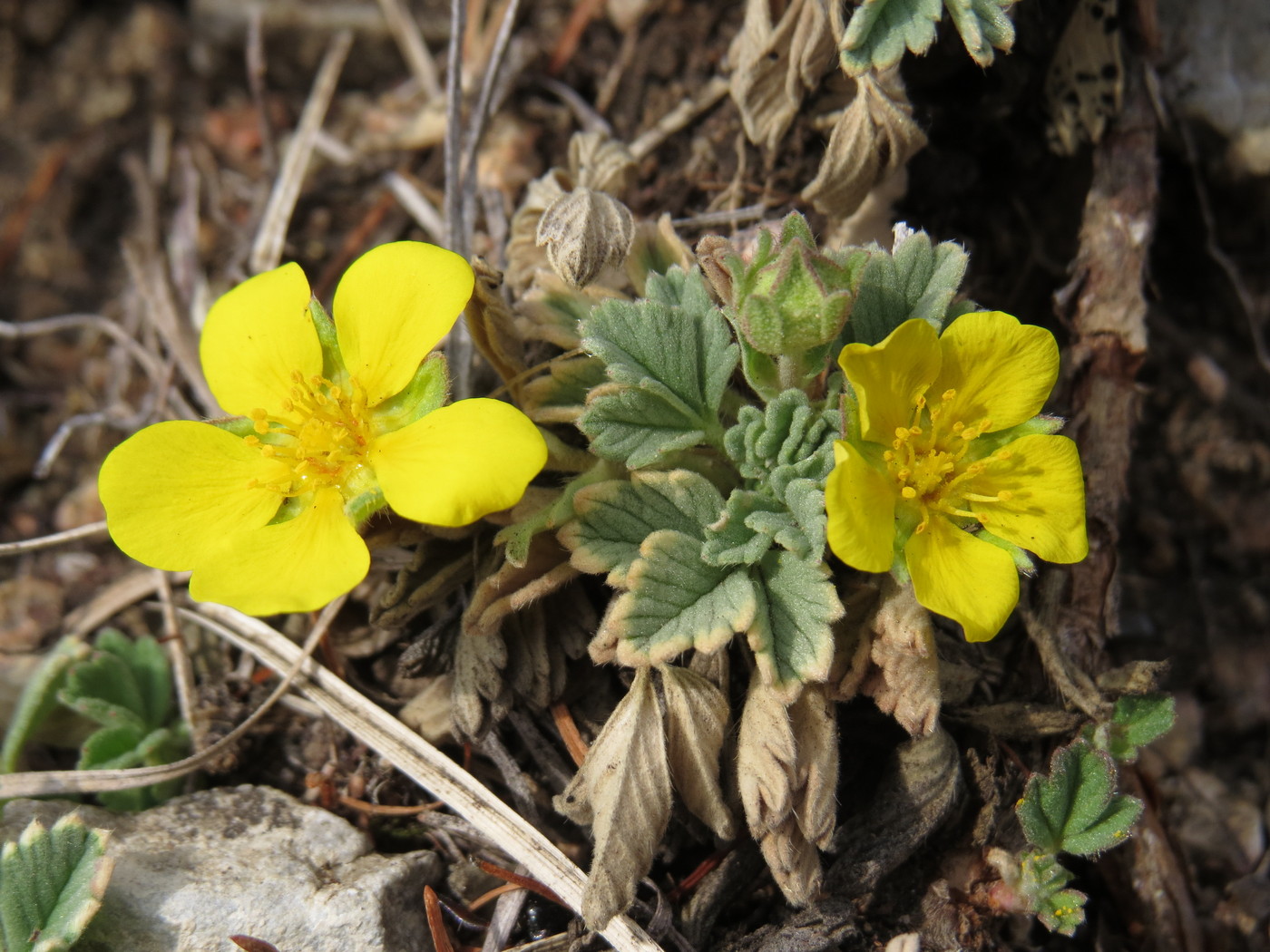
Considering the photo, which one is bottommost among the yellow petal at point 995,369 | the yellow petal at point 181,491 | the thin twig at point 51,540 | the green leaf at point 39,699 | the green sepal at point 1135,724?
the green leaf at point 39,699

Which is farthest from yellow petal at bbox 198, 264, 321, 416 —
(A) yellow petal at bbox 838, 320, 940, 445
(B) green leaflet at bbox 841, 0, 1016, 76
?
(B) green leaflet at bbox 841, 0, 1016, 76

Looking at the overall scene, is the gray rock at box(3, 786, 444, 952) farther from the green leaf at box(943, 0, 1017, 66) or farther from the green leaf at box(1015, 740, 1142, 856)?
the green leaf at box(943, 0, 1017, 66)

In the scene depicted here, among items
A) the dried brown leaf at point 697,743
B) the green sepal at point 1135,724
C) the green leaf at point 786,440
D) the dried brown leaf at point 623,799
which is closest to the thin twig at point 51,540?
the dried brown leaf at point 623,799

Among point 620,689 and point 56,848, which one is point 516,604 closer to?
point 620,689

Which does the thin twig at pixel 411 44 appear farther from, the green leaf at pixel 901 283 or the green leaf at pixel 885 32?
the green leaf at pixel 901 283

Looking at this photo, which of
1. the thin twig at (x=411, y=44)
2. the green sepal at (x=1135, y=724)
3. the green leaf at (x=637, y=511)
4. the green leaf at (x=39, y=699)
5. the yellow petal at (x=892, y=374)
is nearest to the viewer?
the yellow petal at (x=892, y=374)
